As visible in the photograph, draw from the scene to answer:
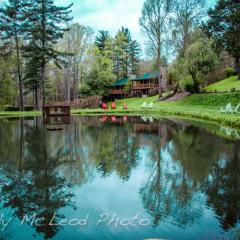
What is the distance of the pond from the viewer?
15.8ft

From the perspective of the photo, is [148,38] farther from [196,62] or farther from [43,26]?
[43,26]

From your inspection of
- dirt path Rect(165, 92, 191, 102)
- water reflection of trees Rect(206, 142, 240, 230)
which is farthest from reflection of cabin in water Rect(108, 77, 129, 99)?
water reflection of trees Rect(206, 142, 240, 230)

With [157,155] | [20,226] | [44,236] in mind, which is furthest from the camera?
[157,155]

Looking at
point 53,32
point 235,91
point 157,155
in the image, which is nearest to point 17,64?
point 53,32

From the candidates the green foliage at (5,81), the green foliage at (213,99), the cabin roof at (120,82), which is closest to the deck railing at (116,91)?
the cabin roof at (120,82)

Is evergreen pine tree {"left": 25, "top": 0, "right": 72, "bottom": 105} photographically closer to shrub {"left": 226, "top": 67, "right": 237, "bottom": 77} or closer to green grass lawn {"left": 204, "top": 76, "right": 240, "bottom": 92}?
green grass lawn {"left": 204, "top": 76, "right": 240, "bottom": 92}

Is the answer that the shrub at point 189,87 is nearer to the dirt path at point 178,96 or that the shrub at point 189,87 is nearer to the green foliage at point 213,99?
the dirt path at point 178,96

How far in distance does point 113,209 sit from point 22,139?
31.5 feet

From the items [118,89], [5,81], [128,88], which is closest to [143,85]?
[128,88]

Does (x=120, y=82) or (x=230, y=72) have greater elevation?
(x=230, y=72)

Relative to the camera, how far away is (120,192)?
21.6 feet

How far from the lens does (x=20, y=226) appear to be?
4.95 metres

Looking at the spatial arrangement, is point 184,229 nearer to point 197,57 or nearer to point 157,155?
point 157,155

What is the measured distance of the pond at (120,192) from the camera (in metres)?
4.81
